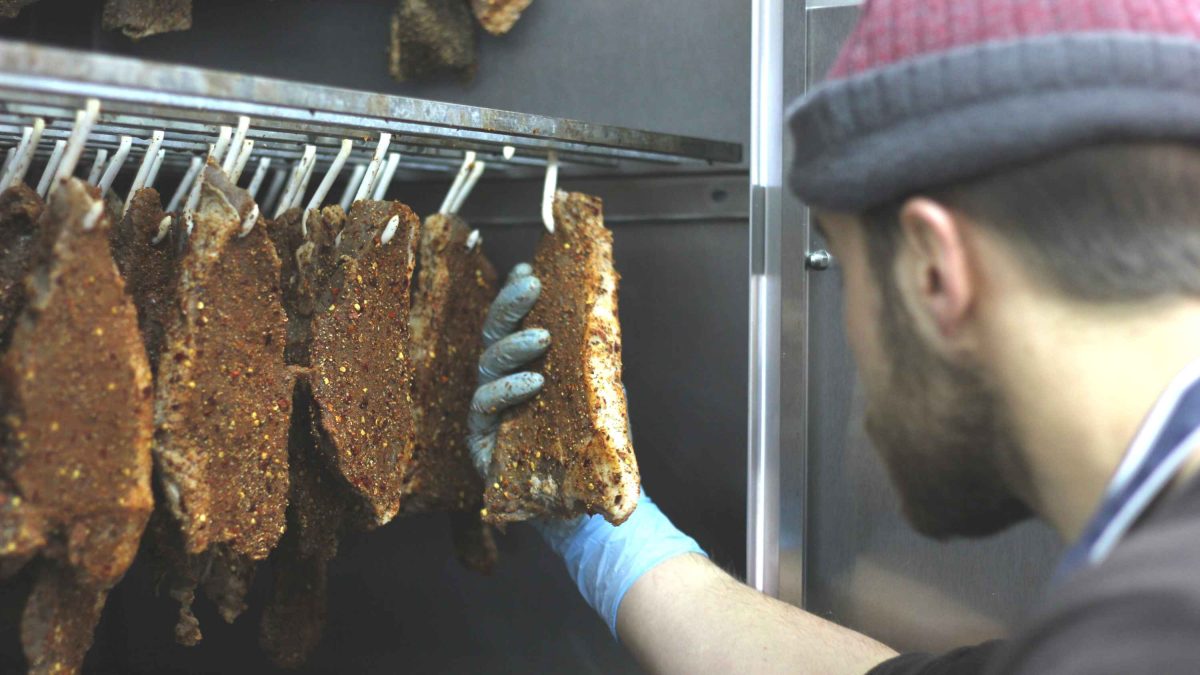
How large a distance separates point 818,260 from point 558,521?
61 cm

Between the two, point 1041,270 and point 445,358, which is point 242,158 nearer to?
point 445,358

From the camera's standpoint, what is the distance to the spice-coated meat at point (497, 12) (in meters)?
1.90

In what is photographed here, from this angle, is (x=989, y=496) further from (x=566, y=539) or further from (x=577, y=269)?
(x=566, y=539)

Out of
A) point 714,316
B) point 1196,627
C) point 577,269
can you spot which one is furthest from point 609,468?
point 1196,627

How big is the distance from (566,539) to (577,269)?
496 mm

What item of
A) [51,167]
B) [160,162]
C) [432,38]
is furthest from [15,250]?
[432,38]

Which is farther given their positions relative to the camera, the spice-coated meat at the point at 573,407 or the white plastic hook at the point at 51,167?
the spice-coated meat at the point at 573,407

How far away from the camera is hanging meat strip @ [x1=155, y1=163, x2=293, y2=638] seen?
4.00 feet

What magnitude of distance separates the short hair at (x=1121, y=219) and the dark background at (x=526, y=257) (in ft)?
3.58

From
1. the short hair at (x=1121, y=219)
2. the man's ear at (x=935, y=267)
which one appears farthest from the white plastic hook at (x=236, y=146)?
the short hair at (x=1121, y=219)

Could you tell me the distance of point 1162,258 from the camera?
31.5 inches

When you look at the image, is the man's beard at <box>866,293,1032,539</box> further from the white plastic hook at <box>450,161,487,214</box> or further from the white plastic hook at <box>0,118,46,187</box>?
the white plastic hook at <box>0,118,46,187</box>

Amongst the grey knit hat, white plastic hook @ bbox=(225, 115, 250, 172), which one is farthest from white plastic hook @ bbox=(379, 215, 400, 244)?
the grey knit hat

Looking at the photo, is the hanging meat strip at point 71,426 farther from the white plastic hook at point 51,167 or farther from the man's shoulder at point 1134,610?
the man's shoulder at point 1134,610
